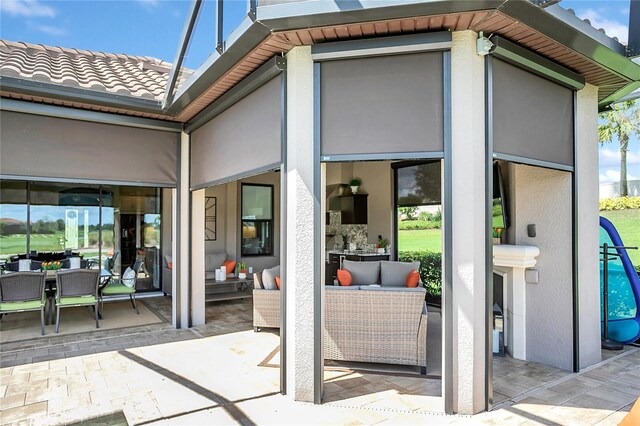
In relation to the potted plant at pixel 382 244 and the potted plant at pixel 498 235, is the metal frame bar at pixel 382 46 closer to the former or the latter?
the potted plant at pixel 498 235

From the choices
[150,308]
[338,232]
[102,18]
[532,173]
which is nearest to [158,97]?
[102,18]

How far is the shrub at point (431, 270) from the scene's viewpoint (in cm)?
862

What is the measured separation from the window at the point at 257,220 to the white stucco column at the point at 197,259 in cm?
384

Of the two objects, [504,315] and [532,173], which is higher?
[532,173]

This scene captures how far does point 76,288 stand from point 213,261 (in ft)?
11.2

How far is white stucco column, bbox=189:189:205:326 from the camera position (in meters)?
6.42

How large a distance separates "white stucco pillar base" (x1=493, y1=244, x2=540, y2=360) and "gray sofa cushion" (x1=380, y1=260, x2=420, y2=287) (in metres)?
1.19

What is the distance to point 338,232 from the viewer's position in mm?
11250

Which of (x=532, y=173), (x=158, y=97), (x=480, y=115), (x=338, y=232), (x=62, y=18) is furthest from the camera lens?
(x=338, y=232)

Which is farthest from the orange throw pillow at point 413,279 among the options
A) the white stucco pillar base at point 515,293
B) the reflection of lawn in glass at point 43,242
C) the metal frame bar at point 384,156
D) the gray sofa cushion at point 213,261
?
the reflection of lawn in glass at point 43,242

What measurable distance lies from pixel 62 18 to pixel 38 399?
6987 millimetres

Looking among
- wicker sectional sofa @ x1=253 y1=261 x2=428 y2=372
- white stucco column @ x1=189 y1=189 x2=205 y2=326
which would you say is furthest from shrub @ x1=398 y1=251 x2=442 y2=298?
white stucco column @ x1=189 y1=189 x2=205 y2=326

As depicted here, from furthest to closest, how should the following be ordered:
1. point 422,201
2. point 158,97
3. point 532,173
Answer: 1. point 422,201
2. point 158,97
3. point 532,173

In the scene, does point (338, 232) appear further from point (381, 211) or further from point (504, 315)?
point (504, 315)
